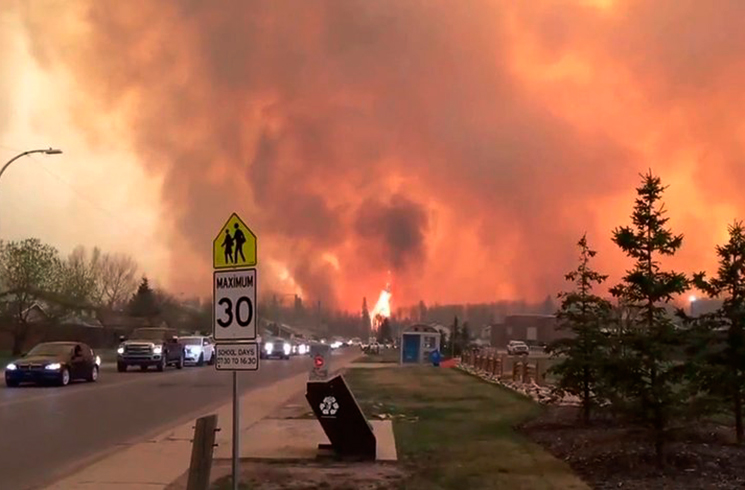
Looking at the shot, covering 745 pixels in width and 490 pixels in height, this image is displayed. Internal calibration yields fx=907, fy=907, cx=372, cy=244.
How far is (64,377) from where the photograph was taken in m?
26.0

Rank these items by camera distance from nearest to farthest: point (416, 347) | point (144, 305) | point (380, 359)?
point (416, 347)
point (380, 359)
point (144, 305)

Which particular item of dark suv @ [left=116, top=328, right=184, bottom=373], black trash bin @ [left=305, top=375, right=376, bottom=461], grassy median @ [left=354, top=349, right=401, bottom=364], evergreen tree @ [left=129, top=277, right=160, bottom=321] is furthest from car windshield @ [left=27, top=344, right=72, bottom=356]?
evergreen tree @ [left=129, top=277, right=160, bottom=321]

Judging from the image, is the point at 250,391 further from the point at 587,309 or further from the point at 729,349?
the point at 729,349

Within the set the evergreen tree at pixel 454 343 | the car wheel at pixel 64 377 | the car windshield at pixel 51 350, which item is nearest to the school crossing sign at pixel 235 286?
the car wheel at pixel 64 377

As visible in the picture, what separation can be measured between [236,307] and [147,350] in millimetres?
31164

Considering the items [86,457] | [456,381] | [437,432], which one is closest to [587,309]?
[437,432]

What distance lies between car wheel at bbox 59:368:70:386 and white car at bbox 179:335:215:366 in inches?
765

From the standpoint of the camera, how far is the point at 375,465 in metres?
11.3

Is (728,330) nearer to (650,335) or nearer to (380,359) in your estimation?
(650,335)

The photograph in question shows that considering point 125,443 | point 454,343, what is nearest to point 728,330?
point 125,443

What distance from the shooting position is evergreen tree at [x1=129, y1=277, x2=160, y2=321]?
Answer: 283ft

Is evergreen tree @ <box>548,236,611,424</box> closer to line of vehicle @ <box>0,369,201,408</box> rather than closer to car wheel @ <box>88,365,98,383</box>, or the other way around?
line of vehicle @ <box>0,369,201,408</box>

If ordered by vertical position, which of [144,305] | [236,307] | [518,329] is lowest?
[236,307]

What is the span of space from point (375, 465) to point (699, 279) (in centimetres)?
467
